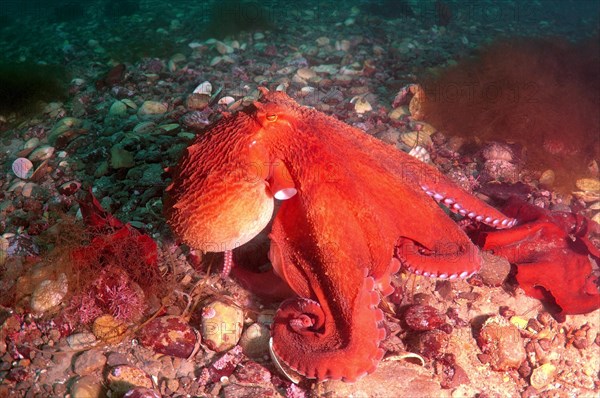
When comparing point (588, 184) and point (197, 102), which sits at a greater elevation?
point (197, 102)

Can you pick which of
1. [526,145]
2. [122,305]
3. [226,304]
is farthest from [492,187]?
[122,305]

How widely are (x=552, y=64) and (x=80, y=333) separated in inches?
386

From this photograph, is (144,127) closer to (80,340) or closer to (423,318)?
(80,340)

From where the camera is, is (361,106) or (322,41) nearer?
(361,106)

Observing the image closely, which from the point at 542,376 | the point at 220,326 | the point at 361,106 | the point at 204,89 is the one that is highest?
the point at 361,106

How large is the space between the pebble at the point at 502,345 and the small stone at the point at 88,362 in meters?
3.35

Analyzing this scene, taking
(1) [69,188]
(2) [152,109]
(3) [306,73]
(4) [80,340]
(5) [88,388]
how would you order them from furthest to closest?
(3) [306,73] < (2) [152,109] < (1) [69,188] < (4) [80,340] < (5) [88,388]

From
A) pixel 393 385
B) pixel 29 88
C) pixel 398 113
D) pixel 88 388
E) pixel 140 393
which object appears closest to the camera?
pixel 140 393

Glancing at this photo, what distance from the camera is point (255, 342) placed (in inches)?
135

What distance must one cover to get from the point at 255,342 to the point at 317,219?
1380 millimetres

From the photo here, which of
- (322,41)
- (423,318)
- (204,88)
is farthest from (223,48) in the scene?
(423,318)

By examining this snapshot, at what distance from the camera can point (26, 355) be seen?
3.30 meters

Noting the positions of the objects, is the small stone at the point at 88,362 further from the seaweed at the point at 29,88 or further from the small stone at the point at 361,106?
the seaweed at the point at 29,88

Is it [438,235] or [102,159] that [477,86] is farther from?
[102,159]
